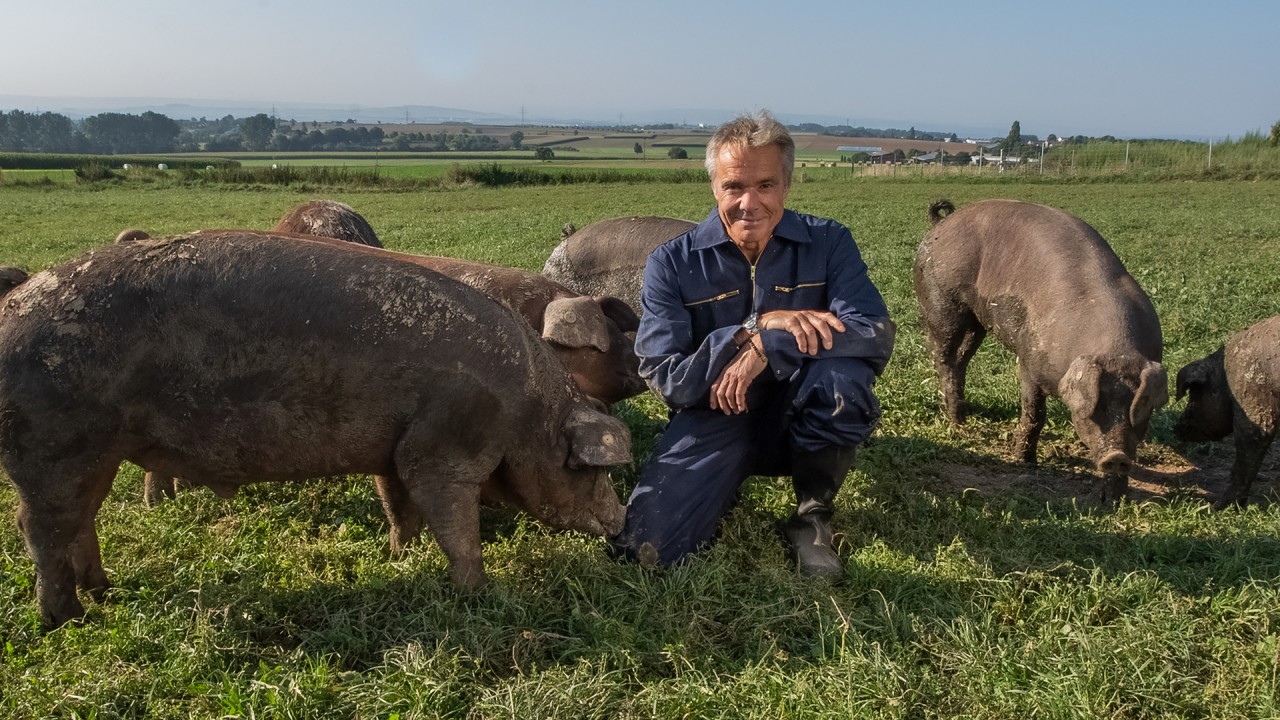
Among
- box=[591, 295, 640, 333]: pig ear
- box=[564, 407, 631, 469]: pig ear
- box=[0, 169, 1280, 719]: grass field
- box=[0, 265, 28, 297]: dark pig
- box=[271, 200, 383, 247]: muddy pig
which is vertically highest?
box=[271, 200, 383, 247]: muddy pig

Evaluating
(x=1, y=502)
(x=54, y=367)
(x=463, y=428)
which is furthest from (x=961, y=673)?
(x=1, y=502)

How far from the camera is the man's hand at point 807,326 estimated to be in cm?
404

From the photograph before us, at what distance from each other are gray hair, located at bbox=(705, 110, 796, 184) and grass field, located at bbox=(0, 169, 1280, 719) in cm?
183

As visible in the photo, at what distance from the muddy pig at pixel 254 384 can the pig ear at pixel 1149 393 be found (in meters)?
3.09

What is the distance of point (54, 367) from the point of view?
319cm

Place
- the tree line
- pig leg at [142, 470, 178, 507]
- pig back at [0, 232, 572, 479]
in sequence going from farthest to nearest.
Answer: the tree line < pig leg at [142, 470, 178, 507] < pig back at [0, 232, 572, 479]

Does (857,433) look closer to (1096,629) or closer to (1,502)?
(1096,629)

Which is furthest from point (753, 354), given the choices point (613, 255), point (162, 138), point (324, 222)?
point (162, 138)

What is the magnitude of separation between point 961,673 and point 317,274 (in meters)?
2.86

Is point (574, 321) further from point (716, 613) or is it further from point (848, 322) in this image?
point (716, 613)

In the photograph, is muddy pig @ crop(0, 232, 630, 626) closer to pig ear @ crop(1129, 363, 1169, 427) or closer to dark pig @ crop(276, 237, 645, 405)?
dark pig @ crop(276, 237, 645, 405)

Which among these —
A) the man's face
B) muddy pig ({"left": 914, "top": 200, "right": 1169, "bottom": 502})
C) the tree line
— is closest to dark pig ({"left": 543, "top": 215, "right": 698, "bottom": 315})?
muddy pig ({"left": 914, "top": 200, "right": 1169, "bottom": 502})

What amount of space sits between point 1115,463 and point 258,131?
397ft

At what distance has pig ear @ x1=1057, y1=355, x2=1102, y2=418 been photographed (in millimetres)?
5000
